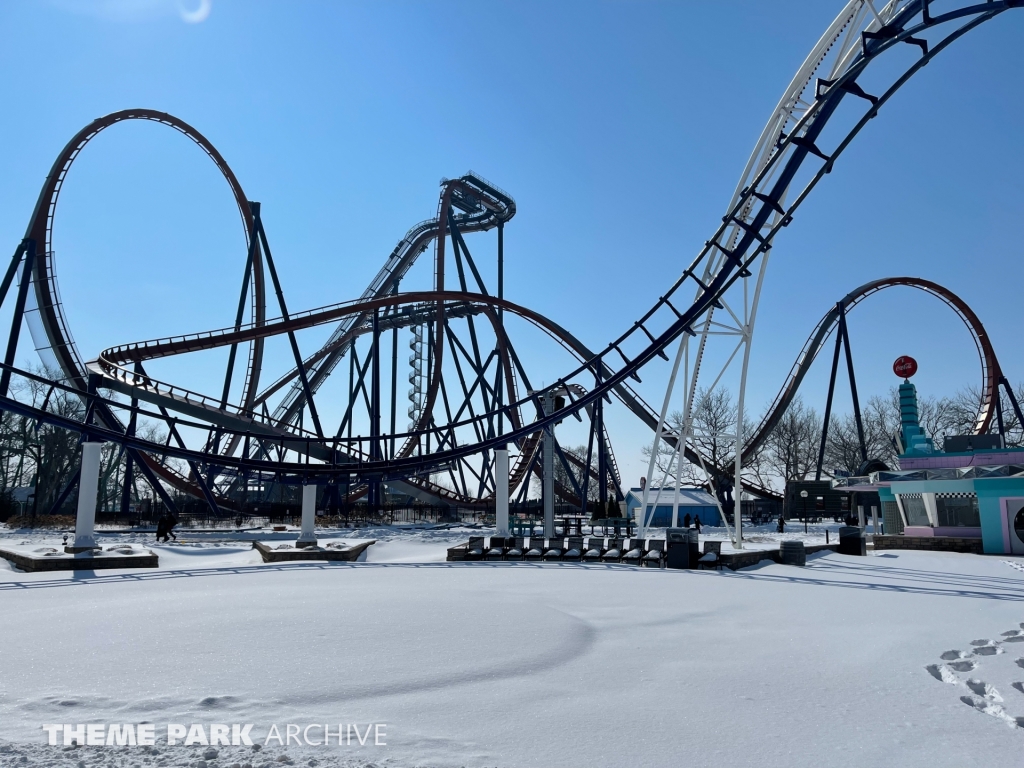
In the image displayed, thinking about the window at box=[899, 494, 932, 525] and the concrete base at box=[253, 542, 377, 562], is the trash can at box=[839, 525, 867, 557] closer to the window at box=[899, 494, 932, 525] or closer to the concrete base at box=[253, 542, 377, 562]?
the window at box=[899, 494, 932, 525]

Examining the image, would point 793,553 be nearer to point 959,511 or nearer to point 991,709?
point 959,511

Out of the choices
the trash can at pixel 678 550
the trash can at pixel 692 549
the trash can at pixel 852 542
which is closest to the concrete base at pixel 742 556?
the trash can at pixel 692 549

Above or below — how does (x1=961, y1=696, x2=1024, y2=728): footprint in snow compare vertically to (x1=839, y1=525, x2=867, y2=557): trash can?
below

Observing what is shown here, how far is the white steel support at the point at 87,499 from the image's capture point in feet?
46.1

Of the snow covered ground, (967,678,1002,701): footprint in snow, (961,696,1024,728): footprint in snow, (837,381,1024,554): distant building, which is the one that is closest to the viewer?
the snow covered ground

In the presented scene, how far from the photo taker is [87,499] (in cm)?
1436

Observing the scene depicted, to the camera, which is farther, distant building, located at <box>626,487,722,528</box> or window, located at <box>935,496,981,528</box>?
distant building, located at <box>626,487,722,528</box>

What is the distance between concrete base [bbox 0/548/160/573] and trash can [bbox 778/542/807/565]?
11969 mm

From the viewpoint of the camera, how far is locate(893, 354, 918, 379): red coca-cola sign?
24812 millimetres

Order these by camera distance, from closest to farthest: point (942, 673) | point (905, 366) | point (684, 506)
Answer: point (942, 673) → point (905, 366) → point (684, 506)

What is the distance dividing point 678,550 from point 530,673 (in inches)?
349

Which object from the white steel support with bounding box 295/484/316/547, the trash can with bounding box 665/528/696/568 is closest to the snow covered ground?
the trash can with bounding box 665/528/696/568

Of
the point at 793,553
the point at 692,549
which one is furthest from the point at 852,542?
the point at 692,549

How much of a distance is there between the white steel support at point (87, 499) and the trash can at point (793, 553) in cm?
1340
